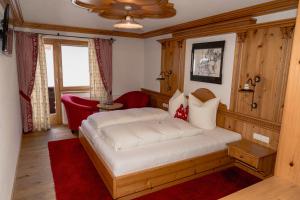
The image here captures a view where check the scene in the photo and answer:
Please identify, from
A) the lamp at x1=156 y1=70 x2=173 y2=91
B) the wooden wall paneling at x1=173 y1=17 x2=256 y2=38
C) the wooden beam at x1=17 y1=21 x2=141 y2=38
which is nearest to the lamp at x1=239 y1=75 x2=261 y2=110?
the wooden wall paneling at x1=173 y1=17 x2=256 y2=38

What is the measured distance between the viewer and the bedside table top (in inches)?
103

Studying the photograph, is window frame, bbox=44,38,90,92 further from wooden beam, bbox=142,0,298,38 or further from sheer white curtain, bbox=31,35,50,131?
wooden beam, bbox=142,0,298,38

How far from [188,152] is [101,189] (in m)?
1.18

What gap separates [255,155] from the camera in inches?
101

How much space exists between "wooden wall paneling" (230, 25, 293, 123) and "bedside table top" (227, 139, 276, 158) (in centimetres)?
39

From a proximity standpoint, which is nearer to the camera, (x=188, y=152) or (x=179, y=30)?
(x=188, y=152)

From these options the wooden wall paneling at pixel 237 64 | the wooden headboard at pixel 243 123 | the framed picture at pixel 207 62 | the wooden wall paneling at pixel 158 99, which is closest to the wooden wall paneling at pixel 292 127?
the wooden headboard at pixel 243 123

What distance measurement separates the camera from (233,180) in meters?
2.87

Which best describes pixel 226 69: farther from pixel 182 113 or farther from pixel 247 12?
pixel 182 113

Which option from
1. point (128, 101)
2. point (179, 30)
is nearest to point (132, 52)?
point (128, 101)

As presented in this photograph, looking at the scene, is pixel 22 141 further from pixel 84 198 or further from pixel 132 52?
pixel 132 52

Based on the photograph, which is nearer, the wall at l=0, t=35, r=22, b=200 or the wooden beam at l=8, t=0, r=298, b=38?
the wall at l=0, t=35, r=22, b=200

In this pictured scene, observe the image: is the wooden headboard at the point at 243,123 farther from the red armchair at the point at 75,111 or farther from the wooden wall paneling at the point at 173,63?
the red armchair at the point at 75,111

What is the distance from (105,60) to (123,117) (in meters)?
2.14
